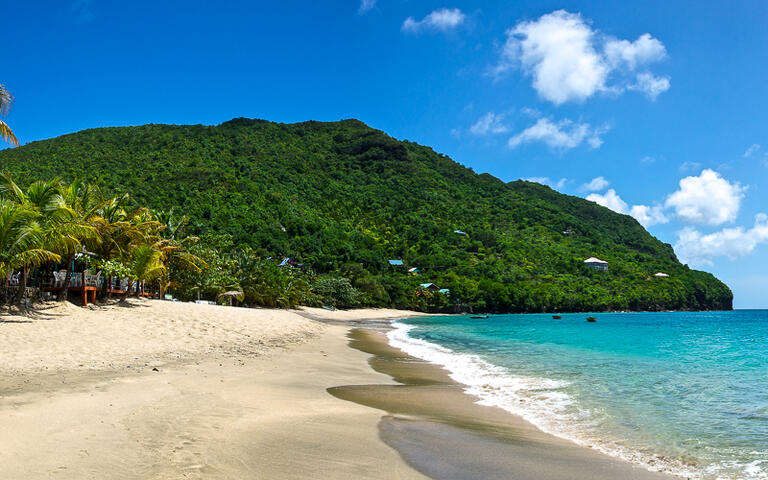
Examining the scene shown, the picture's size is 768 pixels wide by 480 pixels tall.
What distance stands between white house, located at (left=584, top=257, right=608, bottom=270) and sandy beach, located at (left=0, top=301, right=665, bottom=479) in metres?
108

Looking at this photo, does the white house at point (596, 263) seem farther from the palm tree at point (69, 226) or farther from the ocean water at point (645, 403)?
the palm tree at point (69, 226)

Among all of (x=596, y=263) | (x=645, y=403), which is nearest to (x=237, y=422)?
(x=645, y=403)

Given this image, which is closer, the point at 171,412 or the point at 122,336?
the point at 171,412

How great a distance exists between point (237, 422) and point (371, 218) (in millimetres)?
101669

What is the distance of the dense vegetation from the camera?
79250 mm

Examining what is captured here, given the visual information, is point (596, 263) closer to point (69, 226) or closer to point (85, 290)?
point (85, 290)

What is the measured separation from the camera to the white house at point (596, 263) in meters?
112

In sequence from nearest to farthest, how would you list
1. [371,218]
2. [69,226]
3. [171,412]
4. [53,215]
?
[171,412]
[53,215]
[69,226]
[371,218]

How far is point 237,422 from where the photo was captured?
6.98 meters

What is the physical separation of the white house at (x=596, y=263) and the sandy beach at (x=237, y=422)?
107949mm

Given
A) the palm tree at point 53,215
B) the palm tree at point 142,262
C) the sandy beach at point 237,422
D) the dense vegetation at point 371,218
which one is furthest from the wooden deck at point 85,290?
the dense vegetation at point 371,218

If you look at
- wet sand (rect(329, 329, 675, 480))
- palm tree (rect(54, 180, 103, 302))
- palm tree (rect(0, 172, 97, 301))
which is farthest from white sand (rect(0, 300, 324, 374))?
wet sand (rect(329, 329, 675, 480))

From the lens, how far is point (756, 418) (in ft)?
30.0

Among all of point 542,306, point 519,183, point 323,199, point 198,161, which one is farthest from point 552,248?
point 198,161
